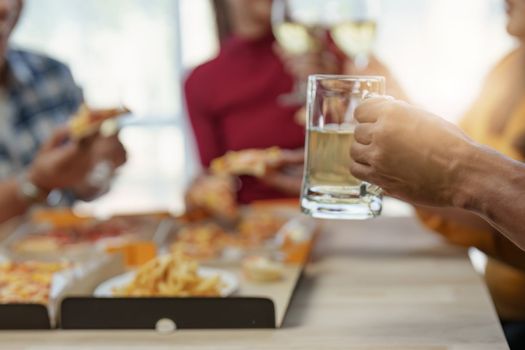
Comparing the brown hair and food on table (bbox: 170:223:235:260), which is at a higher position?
the brown hair

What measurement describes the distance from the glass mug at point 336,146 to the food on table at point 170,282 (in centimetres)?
30

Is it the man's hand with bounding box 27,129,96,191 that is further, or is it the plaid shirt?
the plaid shirt

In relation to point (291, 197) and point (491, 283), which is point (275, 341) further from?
point (291, 197)

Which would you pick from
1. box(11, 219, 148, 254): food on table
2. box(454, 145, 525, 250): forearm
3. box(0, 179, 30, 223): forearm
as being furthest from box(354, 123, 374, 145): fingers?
box(0, 179, 30, 223): forearm

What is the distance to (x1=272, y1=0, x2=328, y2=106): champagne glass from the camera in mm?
2012

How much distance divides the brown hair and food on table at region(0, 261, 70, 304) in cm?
170

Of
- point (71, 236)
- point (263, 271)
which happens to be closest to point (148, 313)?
point (263, 271)

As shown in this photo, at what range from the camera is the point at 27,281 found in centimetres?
137

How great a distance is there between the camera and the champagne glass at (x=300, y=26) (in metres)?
2.01

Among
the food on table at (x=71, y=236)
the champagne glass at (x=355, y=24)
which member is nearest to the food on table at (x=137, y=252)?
the food on table at (x=71, y=236)

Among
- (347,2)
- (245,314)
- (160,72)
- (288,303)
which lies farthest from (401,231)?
(160,72)

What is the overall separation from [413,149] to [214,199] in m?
1.16

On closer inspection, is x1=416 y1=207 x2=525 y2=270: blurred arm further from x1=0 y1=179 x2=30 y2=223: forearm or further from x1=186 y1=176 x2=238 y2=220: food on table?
x1=0 y1=179 x2=30 y2=223: forearm

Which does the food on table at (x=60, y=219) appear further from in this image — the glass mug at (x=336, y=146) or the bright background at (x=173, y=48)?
the bright background at (x=173, y=48)
